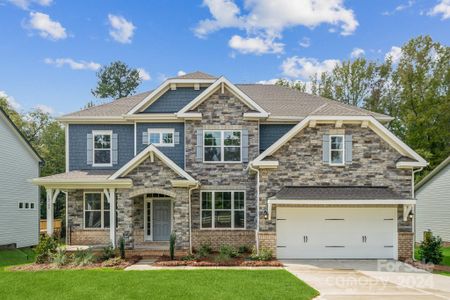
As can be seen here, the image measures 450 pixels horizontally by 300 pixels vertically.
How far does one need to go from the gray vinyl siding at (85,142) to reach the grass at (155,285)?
7298mm

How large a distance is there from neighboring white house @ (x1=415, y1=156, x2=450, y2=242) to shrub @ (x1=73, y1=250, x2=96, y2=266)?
20.7 m

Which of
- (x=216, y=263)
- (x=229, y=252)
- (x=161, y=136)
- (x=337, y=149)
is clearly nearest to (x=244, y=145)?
(x=161, y=136)

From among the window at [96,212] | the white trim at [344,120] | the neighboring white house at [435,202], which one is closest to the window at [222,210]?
the white trim at [344,120]

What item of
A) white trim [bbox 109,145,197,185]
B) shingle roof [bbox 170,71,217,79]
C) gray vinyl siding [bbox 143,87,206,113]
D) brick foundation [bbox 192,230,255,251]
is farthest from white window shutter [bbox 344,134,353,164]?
gray vinyl siding [bbox 143,87,206,113]

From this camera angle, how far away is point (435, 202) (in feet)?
85.5

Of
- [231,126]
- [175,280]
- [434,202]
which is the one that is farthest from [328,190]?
[434,202]

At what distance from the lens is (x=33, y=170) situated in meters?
25.4

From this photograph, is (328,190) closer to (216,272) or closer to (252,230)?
(252,230)

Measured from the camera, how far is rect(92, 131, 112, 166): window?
20312mm

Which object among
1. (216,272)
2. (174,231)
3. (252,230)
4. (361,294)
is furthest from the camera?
(252,230)

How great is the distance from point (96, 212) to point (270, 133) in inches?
375

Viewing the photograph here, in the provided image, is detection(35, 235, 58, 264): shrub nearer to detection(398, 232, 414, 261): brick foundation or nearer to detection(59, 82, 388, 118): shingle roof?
detection(59, 82, 388, 118): shingle roof

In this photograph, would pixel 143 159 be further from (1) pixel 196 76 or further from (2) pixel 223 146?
(1) pixel 196 76

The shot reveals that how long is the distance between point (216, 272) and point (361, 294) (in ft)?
15.7
